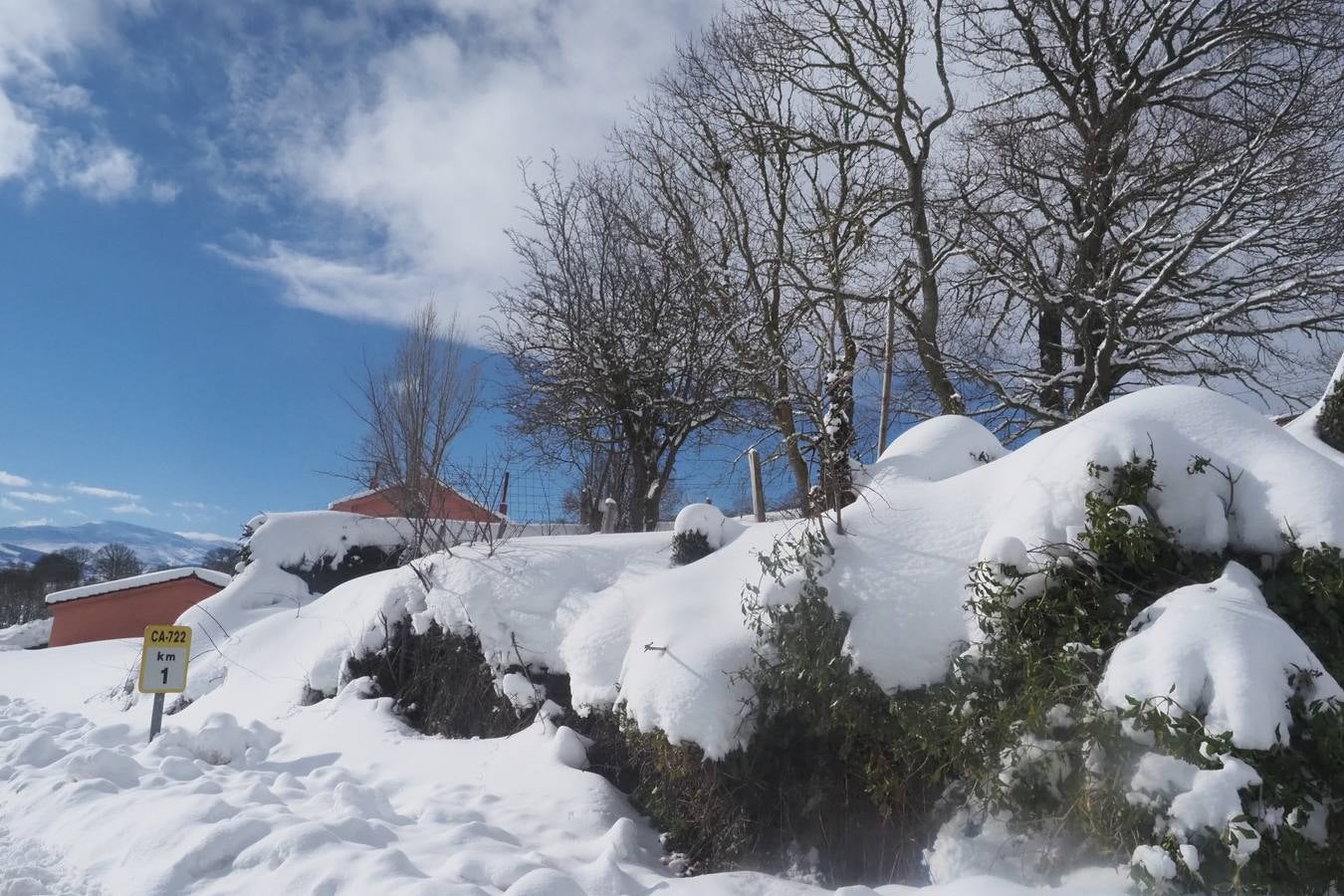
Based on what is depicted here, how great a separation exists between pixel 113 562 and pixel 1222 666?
5783cm

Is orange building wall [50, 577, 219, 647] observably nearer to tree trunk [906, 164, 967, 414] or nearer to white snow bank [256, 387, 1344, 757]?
white snow bank [256, 387, 1344, 757]

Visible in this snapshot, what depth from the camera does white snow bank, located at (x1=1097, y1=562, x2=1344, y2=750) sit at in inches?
114

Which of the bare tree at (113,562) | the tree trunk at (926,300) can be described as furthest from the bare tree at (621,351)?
the bare tree at (113,562)

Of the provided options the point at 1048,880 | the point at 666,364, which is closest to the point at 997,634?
the point at 1048,880

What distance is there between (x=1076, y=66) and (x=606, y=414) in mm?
9970

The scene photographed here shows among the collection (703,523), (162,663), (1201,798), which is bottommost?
(1201,798)

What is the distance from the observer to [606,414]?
16844 mm

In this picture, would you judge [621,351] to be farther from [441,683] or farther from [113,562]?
[113,562]

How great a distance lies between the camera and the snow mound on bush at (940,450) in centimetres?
553

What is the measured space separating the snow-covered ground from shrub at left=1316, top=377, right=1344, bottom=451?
3.12 ft

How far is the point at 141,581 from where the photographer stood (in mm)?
18266

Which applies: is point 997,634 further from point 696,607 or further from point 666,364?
point 666,364

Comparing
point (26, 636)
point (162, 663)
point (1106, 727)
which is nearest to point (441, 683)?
point (162, 663)

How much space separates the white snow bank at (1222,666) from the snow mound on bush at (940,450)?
224 cm
